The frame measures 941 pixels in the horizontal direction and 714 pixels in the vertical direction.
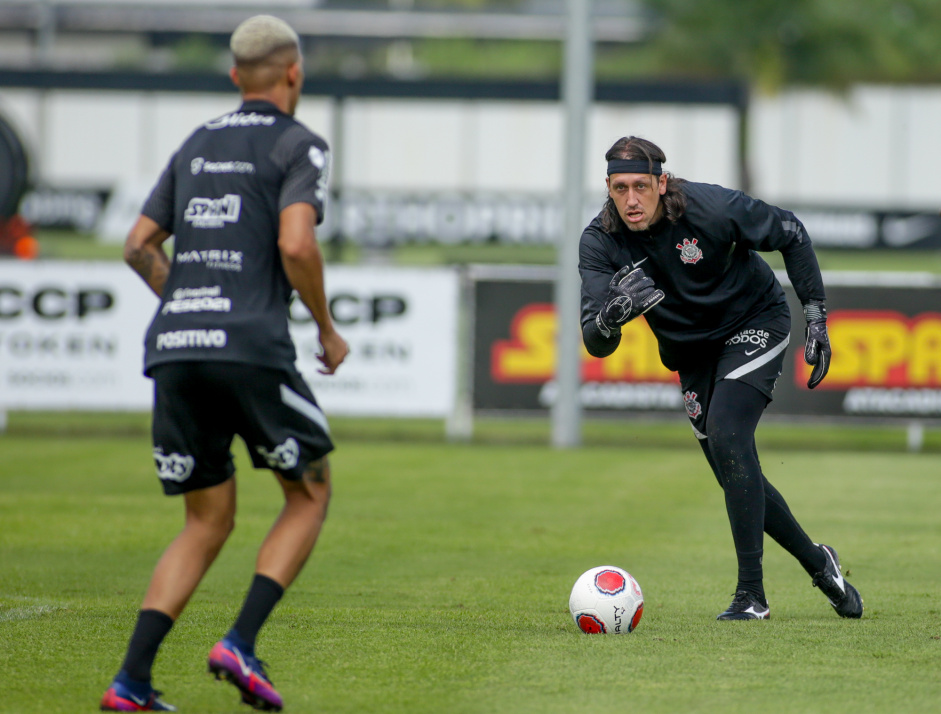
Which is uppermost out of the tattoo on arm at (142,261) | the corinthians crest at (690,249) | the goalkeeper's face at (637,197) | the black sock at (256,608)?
the goalkeeper's face at (637,197)

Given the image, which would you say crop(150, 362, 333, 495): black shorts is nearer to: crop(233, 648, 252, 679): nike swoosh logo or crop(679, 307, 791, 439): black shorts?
crop(233, 648, 252, 679): nike swoosh logo

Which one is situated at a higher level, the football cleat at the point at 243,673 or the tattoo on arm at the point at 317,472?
the tattoo on arm at the point at 317,472

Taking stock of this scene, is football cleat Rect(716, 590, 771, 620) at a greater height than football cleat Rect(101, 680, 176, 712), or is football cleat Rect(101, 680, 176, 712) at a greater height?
football cleat Rect(101, 680, 176, 712)

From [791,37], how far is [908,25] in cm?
521

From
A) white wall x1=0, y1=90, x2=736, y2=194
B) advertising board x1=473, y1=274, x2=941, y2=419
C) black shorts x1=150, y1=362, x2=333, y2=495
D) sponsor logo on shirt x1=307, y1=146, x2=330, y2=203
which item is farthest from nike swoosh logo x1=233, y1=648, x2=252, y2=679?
white wall x1=0, y1=90, x2=736, y2=194

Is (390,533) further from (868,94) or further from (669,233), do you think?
(868,94)

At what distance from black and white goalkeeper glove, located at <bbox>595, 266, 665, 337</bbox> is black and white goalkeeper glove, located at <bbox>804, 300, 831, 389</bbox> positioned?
0.84m

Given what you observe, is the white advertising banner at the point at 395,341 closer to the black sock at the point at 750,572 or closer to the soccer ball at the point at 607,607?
the black sock at the point at 750,572

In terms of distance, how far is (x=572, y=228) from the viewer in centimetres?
1421

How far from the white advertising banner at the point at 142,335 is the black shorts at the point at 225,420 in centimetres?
982

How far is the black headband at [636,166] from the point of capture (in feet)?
19.1

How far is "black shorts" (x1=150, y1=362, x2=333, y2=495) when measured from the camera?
4.30 metres

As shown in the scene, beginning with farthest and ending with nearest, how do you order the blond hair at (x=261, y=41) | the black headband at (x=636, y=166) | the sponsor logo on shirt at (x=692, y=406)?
the sponsor logo on shirt at (x=692, y=406), the black headband at (x=636, y=166), the blond hair at (x=261, y=41)

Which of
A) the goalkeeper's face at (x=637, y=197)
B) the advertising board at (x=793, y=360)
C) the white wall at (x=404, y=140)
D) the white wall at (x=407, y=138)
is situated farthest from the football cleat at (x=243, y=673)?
the white wall at (x=404, y=140)
